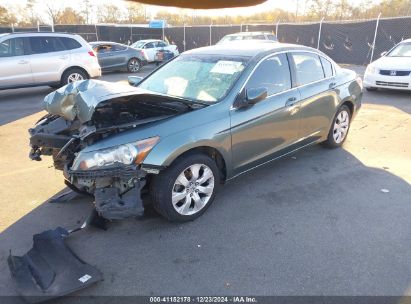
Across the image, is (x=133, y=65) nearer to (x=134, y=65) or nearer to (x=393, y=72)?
(x=134, y=65)

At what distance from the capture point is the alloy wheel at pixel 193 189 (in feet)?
11.1

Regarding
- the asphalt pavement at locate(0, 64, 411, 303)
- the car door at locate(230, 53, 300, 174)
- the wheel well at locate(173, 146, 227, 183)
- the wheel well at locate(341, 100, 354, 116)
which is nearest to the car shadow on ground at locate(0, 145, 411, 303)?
the asphalt pavement at locate(0, 64, 411, 303)

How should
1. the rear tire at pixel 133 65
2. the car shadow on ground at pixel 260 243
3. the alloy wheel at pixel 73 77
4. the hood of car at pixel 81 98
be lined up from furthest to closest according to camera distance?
the rear tire at pixel 133 65
the alloy wheel at pixel 73 77
the hood of car at pixel 81 98
the car shadow on ground at pixel 260 243

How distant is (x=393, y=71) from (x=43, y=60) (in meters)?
9.33

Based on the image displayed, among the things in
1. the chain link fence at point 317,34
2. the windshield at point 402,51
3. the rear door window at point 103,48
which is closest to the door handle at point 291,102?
the windshield at point 402,51

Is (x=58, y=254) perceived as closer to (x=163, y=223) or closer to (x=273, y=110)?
(x=163, y=223)

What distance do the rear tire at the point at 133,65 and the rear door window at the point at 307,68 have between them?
1180 cm

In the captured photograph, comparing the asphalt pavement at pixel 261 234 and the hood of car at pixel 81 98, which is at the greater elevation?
the hood of car at pixel 81 98

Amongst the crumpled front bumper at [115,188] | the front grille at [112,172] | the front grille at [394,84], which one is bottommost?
the front grille at [394,84]

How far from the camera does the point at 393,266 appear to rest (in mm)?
2850

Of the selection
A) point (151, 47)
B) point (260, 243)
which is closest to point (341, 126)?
point (260, 243)

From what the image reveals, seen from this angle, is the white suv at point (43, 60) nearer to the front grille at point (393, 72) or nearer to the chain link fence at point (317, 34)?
the front grille at point (393, 72)

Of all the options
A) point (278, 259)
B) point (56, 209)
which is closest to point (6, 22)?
point (56, 209)

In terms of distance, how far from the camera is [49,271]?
2.71m
